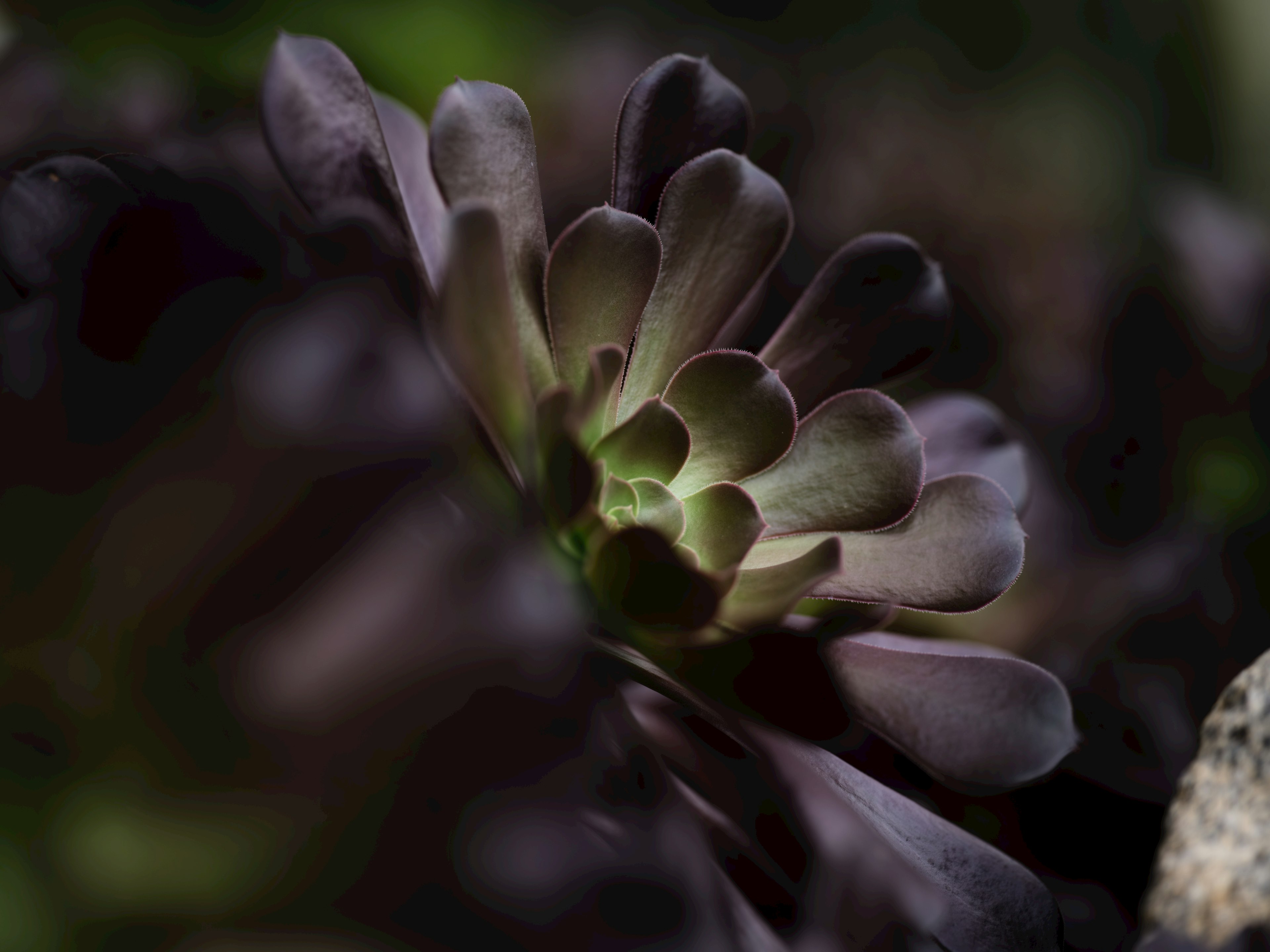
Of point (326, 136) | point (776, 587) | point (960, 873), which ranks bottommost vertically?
point (960, 873)

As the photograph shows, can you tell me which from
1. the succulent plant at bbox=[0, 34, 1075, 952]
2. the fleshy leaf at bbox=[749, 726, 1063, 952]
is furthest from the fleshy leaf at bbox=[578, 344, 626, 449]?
the fleshy leaf at bbox=[749, 726, 1063, 952]

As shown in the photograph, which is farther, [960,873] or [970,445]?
[970,445]

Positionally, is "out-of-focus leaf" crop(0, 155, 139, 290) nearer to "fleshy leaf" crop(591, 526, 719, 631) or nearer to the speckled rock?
"fleshy leaf" crop(591, 526, 719, 631)

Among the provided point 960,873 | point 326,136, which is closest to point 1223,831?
point 960,873

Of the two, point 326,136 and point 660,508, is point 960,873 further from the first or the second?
point 326,136

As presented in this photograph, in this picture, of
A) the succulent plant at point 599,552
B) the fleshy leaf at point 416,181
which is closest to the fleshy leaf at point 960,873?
the succulent plant at point 599,552

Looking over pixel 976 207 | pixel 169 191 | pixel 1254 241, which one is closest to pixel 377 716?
pixel 169 191
